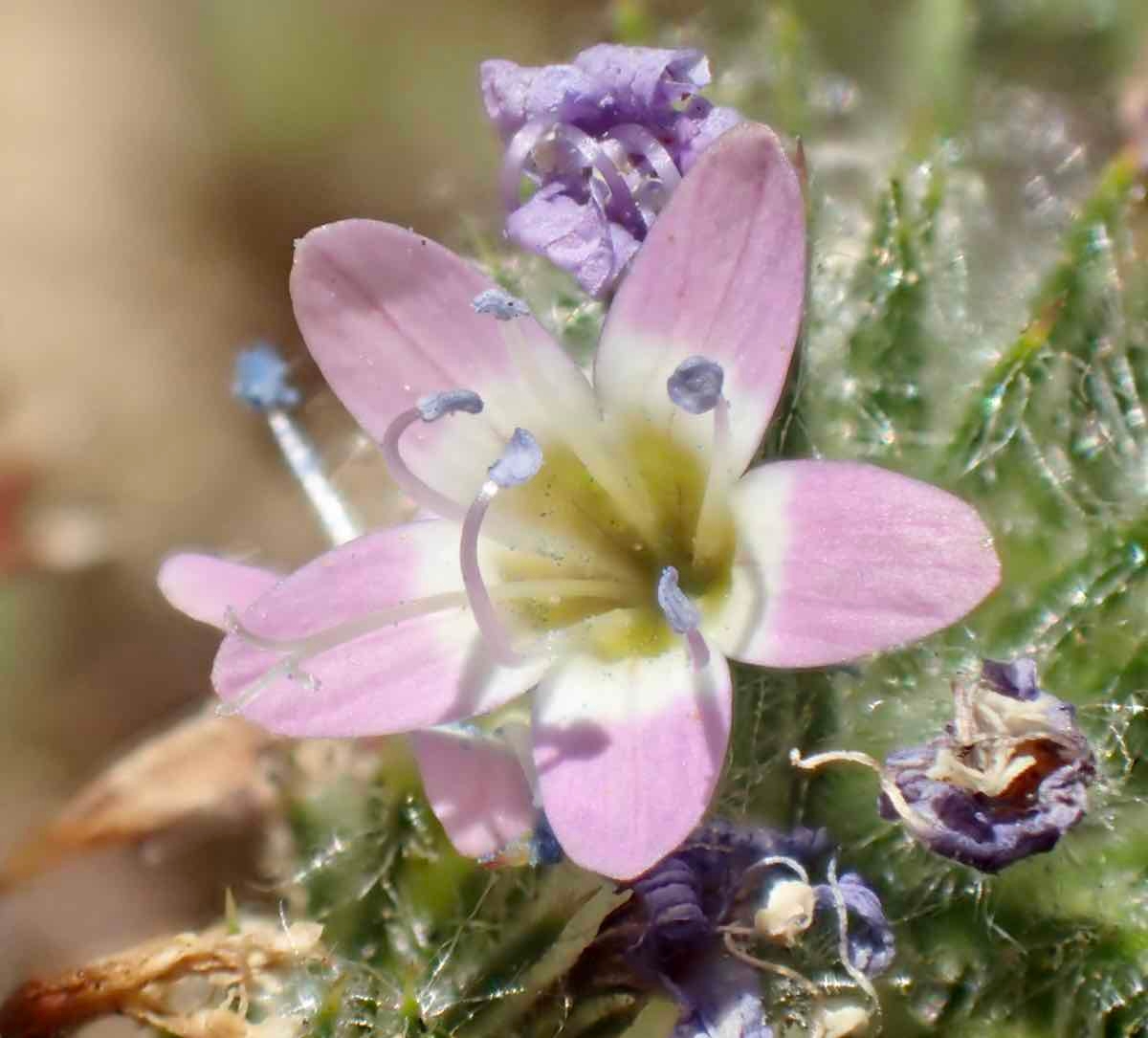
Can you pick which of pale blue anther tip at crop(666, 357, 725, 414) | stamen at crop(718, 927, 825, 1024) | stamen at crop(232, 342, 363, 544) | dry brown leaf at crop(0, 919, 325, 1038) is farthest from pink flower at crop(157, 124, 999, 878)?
stamen at crop(232, 342, 363, 544)

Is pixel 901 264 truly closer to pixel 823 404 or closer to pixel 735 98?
pixel 823 404

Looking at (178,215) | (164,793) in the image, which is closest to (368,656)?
(164,793)

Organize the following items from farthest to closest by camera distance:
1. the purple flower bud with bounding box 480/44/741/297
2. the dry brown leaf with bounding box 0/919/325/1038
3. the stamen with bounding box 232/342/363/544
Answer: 1. the stamen with bounding box 232/342/363/544
2. the dry brown leaf with bounding box 0/919/325/1038
3. the purple flower bud with bounding box 480/44/741/297

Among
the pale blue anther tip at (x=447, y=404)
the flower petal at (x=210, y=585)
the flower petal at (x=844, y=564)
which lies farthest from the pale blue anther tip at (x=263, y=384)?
the flower petal at (x=844, y=564)

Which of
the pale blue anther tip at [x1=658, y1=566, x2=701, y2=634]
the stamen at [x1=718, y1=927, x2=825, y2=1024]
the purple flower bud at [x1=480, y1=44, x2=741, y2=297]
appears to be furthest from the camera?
the purple flower bud at [x1=480, y1=44, x2=741, y2=297]

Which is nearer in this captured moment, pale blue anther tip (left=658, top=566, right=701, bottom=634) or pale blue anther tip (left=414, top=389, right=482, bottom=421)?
pale blue anther tip (left=658, top=566, right=701, bottom=634)

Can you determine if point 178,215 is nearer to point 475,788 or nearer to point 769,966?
point 475,788

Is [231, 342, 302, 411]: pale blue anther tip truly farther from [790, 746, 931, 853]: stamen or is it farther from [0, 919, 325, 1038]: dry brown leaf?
[790, 746, 931, 853]: stamen

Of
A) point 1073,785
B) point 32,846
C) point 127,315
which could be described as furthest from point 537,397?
point 127,315
